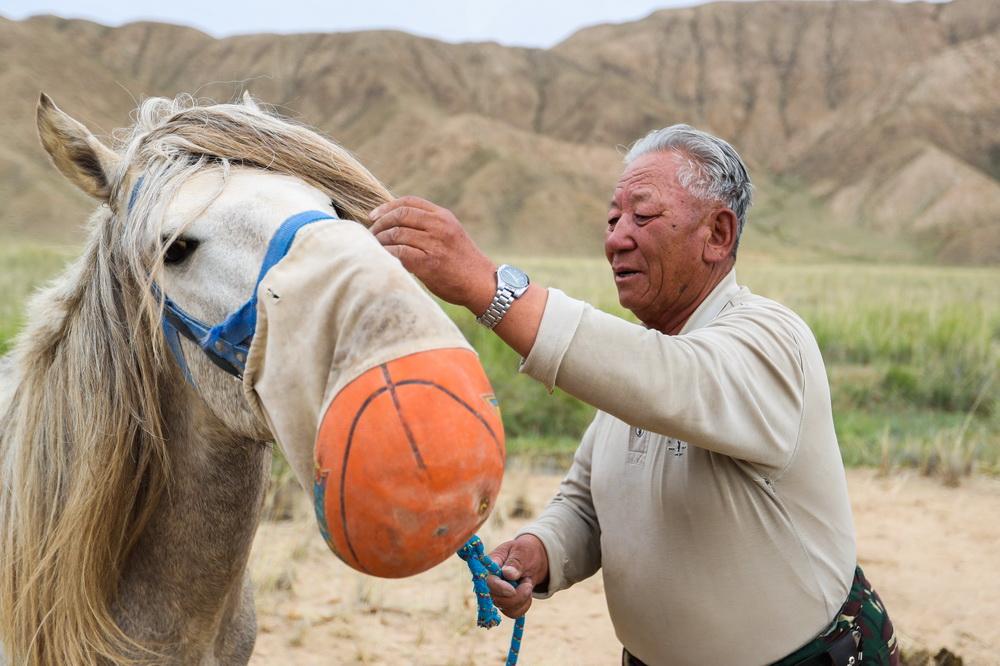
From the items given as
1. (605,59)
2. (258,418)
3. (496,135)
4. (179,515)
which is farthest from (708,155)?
(605,59)

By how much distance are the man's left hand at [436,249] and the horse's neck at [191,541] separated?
634mm

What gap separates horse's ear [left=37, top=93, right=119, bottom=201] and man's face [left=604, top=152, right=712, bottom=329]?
51.4 inches

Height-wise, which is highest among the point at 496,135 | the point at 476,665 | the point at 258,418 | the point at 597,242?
the point at 258,418

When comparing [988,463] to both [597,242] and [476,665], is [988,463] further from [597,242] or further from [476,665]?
[597,242]

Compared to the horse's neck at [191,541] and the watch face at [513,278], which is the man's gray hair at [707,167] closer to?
the watch face at [513,278]

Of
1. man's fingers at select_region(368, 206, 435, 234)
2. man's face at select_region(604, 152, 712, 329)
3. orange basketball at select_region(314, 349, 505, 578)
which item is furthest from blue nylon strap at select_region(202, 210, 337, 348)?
man's face at select_region(604, 152, 712, 329)

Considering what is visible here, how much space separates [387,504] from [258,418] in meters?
0.41

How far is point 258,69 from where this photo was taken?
75.4 meters

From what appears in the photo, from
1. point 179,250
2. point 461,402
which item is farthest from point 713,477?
point 179,250

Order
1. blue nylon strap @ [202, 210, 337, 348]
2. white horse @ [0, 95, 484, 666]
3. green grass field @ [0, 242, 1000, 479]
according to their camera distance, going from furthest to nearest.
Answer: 1. green grass field @ [0, 242, 1000, 479]
2. white horse @ [0, 95, 484, 666]
3. blue nylon strap @ [202, 210, 337, 348]

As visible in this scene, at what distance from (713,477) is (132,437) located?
1415 millimetres

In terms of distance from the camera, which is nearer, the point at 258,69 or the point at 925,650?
the point at 925,650

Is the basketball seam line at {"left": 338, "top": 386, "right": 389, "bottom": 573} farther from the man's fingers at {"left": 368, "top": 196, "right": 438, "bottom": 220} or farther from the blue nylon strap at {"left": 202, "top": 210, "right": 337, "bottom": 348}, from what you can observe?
the man's fingers at {"left": 368, "top": 196, "right": 438, "bottom": 220}

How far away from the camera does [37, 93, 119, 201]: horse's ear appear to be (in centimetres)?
184
